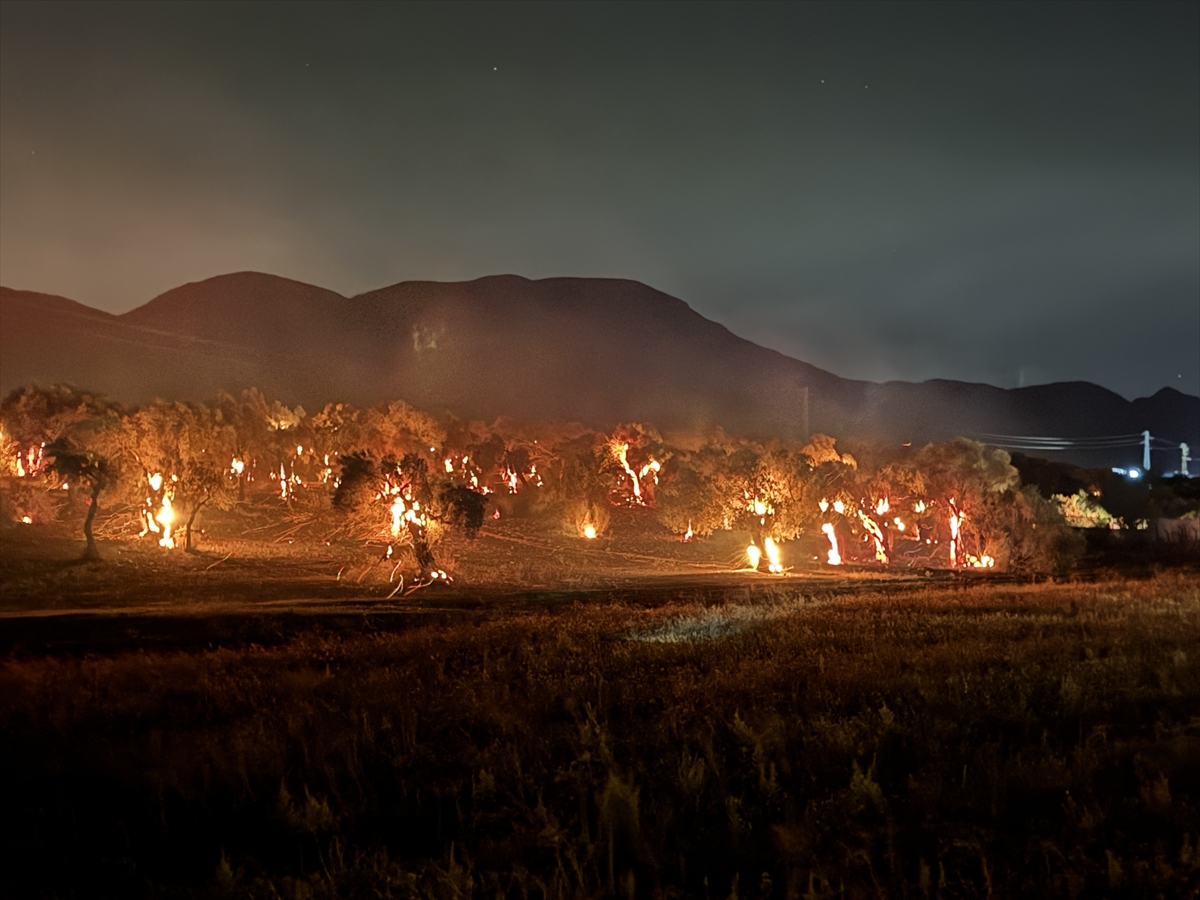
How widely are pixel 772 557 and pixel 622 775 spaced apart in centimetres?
4257

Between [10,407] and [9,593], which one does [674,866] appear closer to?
[9,593]

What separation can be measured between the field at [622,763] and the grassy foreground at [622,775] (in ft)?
0.10

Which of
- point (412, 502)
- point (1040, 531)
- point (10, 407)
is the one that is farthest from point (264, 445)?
point (1040, 531)

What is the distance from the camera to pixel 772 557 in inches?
1925

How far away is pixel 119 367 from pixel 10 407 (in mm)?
128875

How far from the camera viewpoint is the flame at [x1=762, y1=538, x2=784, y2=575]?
46616 millimetres

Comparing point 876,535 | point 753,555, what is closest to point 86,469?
point 753,555

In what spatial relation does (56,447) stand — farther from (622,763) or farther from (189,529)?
(622,763)

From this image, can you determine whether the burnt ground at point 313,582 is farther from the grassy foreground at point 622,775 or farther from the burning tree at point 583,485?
the grassy foreground at point 622,775

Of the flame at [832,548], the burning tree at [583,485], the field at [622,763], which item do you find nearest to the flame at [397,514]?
the field at [622,763]

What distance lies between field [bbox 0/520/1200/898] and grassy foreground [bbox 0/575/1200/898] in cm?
3

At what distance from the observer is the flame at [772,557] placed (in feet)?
153

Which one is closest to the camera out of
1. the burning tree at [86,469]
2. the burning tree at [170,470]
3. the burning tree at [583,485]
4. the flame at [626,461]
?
the burning tree at [86,469]

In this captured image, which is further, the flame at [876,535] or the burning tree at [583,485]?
the burning tree at [583,485]
